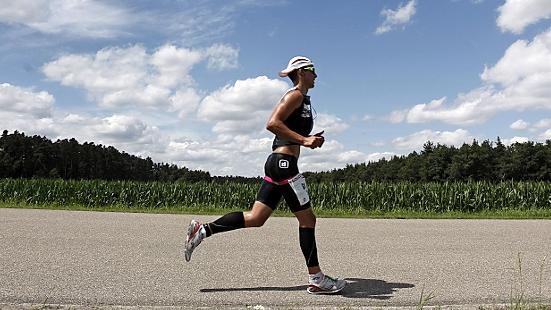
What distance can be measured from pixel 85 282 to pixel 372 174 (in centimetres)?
14969

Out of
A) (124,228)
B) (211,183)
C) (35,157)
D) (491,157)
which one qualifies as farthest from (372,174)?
(124,228)

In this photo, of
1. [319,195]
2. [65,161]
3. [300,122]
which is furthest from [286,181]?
[65,161]

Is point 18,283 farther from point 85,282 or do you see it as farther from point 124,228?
point 124,228

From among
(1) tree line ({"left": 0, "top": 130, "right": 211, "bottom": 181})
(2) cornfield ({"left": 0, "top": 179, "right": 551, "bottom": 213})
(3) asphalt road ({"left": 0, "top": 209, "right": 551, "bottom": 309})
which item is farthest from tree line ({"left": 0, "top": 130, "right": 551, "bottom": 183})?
(3) asphalt road ({"left": 0, "top": 209, "right": 551, "bottom": 309})

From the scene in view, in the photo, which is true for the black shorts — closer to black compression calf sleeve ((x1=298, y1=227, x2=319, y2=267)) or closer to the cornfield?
black compression calf sleeve ((x1=298, y1=227, x2=319, y2=267))

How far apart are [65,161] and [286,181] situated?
105 metres

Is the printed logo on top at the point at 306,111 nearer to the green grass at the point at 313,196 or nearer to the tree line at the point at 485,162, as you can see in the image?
the green grass at the point at 313,196

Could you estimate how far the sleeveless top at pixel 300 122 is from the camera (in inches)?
182

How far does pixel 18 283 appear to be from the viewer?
15.5 feet

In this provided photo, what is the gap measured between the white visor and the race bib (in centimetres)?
96

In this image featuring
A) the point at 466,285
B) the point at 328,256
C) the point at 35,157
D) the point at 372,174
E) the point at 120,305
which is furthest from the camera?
the point at 372,174

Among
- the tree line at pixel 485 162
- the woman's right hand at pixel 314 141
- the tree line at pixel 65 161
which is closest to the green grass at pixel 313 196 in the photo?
the woman's right hand at pixel 314 141

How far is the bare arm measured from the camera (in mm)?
4410

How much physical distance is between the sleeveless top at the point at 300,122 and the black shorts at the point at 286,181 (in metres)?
0.12
